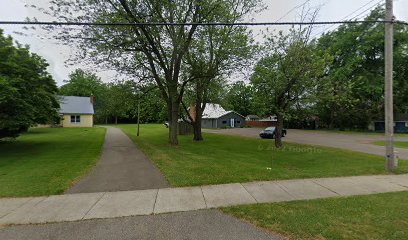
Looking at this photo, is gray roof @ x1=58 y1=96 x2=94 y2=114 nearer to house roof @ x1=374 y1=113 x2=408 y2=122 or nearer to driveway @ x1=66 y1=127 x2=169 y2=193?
driveway @ x1=66 y1=127 x2=169 y2=193

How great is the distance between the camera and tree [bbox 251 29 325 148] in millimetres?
14266

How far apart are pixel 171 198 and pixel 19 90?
12.3 meters

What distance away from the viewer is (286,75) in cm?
1468

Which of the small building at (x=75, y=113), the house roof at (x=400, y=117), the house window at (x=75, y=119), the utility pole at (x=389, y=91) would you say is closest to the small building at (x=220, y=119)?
the small building at (x=75, y=113)

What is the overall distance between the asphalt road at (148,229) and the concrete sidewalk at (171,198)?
31 centimetres

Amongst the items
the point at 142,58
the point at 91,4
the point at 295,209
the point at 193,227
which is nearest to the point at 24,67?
the point at 91,4

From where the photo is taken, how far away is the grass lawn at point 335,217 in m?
3.92

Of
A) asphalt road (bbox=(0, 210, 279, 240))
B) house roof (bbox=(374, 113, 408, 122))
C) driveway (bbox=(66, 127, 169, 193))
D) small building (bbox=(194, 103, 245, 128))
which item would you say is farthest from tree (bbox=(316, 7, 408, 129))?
asphalt road (bbox=(0, 210, 279, 240))

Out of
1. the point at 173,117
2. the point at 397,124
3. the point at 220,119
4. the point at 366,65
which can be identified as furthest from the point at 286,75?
the point at 397,124

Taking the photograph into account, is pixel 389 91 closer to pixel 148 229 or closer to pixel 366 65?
pixel 148 229

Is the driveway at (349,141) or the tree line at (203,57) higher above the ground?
the tree line at (203,57)

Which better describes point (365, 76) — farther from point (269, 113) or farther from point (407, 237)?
point (407, 237)

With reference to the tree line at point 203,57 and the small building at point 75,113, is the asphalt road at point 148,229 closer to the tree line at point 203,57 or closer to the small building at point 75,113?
the tree line at point 203,57

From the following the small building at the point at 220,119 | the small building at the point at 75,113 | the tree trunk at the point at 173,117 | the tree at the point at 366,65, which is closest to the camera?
the tree trunk at the point at 173,117
